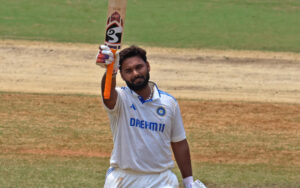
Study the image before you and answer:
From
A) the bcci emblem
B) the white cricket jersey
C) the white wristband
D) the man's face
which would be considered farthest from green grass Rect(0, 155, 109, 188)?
the man's face

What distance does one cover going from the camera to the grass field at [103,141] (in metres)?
11.1

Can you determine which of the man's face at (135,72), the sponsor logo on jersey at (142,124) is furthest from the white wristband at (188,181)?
the man's face at (135,72)

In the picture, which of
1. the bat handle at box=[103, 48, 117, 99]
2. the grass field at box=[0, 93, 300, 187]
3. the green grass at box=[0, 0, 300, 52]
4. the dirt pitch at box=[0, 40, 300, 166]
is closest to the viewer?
the bat handle at box=[103, 48, 117, 99]

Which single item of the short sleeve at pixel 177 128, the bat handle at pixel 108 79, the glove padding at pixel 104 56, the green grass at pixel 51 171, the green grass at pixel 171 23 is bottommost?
the green grass at pixel 51 171

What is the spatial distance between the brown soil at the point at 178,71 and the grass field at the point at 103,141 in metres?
1.59

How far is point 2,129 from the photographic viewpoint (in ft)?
45.0

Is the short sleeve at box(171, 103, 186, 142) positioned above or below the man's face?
below

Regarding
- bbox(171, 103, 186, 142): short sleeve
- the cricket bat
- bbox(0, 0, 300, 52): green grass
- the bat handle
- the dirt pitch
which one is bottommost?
the dirt pitch

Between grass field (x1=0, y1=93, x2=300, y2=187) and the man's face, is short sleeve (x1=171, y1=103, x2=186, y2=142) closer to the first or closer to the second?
the man's face

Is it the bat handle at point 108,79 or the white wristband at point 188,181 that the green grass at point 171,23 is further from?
the bat handle at point 108,79

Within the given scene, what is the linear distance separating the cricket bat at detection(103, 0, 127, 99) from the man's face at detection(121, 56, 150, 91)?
257 mm

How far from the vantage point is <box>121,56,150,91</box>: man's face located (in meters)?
6.66

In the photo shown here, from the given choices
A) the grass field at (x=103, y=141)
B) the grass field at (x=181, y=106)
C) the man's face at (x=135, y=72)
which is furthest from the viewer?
the grass field at (x=181, y=106)

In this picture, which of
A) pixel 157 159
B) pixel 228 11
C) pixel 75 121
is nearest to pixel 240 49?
pixel 228 11
